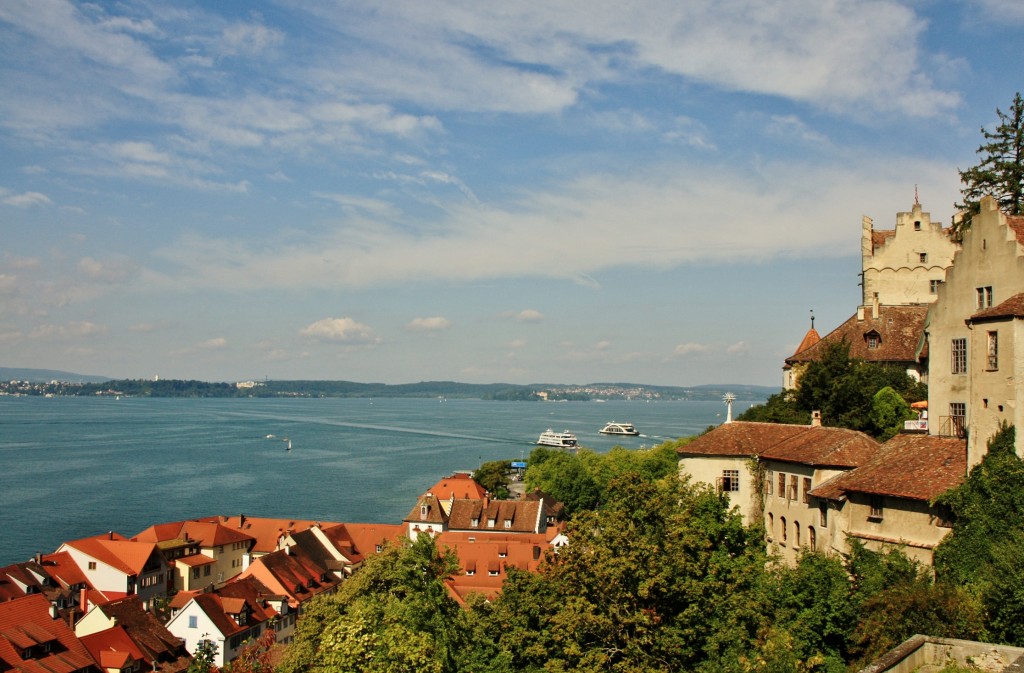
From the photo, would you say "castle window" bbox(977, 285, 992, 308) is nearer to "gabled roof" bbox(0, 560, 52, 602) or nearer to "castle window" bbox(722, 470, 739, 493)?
"castle window" bbox(722, 470, 739, 493)

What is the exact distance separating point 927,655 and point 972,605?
11.3 ft

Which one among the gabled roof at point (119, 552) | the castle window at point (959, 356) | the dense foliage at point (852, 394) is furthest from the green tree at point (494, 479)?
the castle window at point (959, 356)

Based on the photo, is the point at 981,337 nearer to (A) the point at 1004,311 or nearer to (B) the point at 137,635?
(A) the point at 1004,311

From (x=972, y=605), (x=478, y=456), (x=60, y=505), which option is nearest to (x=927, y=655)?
(x=972, y=605)

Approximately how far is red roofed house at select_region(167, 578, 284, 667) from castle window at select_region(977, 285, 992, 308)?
45261mm

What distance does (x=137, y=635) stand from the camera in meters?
50.1

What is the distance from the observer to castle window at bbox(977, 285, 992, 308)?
2811 centimetres

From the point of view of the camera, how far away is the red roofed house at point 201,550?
234ft

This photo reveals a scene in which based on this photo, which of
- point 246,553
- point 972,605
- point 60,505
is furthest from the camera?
point 60,505

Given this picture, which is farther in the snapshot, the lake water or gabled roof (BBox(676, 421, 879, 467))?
the lake water

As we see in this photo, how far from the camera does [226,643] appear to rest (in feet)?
171

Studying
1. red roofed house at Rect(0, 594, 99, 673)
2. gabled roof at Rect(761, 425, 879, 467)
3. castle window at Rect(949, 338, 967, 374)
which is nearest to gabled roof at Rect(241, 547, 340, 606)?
red roofed house at Rect(0, 594, 99, 673)

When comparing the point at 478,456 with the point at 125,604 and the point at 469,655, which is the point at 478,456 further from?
the point at 469,655

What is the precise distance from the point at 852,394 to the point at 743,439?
22.1ft
